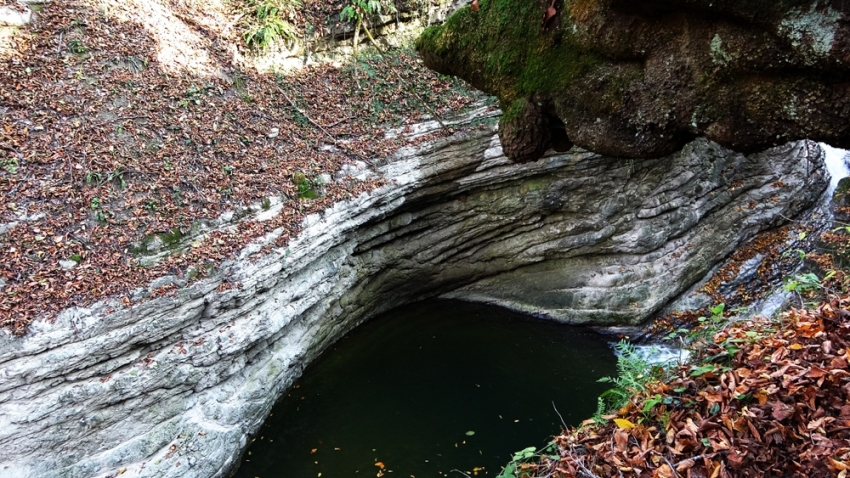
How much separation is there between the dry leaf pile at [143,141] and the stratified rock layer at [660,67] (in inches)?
172

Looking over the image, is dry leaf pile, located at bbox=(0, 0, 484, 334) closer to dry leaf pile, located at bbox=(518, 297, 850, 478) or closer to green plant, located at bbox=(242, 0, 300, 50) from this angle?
green plant, located at bbox=(242, 0, 300, 50)

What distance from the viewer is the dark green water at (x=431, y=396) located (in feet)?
22.2

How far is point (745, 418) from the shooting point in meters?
2.94

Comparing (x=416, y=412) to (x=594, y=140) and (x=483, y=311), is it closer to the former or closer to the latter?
(x=483, y=311)

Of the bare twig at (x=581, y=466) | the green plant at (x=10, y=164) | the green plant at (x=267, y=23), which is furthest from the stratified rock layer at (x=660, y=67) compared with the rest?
the green plant at (x=267, y=23)

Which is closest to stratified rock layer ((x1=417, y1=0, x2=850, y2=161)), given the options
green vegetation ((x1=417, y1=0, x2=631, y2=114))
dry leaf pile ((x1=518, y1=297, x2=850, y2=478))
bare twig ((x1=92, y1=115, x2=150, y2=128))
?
green vegetation ((x1=417, y1=0, x2=631, y2=114))

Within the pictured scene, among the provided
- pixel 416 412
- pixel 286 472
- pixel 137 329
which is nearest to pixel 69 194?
pixel 137 329

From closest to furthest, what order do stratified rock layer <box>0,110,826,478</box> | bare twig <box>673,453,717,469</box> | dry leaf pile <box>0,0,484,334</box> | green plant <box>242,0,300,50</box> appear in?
bare twig <box>673,453,717,469</box>
stratified rock layer <box>0,110,826,478</box>
dry leaf pile <box>0,0,484,334</box>
green plant <box>242,0,300,50</box>

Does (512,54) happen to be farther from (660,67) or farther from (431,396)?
(431,396)

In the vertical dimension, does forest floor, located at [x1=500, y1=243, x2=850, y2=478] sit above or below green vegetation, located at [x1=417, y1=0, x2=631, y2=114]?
below

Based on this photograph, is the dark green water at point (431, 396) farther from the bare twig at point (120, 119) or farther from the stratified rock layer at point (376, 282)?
the bare twig at point (120, 119)

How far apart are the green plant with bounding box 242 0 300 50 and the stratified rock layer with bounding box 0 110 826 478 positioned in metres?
3.70

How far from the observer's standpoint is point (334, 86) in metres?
9.93

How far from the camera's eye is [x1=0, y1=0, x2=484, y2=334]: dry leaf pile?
5934 mm
